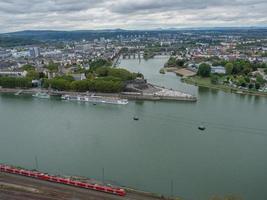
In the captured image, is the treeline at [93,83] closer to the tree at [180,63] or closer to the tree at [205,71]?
the tree at [205,71]

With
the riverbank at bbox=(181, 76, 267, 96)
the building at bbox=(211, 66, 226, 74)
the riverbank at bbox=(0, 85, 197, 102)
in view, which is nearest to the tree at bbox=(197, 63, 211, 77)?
the riverbank at bbox=(181, 76, 267, 96)

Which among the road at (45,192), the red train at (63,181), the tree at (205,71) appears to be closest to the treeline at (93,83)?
the tree at (205,71)

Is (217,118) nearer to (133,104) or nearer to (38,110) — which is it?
(133,104)

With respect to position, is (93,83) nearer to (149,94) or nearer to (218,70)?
(149,94)

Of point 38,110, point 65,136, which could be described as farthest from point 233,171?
point 38,110

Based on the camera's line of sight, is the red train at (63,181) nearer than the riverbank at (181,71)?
Yes

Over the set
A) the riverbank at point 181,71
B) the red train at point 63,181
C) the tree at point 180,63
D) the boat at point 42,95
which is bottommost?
the boat at point 42,95

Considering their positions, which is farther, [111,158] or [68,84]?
[68,84]
